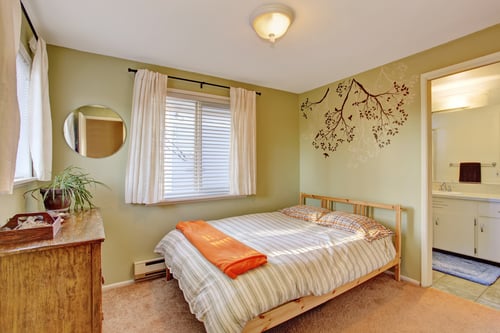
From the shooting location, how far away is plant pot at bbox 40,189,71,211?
178 centimetres

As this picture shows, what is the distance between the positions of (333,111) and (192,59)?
209 centimetres

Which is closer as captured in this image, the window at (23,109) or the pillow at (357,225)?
the window at (23,109)

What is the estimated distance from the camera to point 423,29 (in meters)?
2.16

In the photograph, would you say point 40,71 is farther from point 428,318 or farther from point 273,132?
point 428,318

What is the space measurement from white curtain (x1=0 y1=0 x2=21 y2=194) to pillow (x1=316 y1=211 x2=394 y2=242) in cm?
274

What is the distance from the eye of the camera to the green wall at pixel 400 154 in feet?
7.81

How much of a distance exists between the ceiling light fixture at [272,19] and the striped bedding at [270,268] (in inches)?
→ 70.7

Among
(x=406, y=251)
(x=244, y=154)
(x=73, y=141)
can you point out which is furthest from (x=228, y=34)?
(x=406, y=251)

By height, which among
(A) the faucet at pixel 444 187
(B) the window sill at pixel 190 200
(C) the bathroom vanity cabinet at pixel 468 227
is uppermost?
(A) the faucet at pixel 444 187

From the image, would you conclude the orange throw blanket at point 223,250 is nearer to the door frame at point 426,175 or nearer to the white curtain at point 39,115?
the white curtain at point 39,115

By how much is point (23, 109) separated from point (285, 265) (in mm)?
2351

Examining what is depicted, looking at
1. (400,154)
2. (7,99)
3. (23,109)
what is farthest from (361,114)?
(23,109)

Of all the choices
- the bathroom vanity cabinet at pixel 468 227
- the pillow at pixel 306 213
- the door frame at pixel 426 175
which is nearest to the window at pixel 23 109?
the pillow at pixel 306 213

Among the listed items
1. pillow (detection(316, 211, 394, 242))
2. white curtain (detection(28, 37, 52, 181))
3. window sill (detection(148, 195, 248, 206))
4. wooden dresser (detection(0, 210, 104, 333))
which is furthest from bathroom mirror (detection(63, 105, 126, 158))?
pillow (detection(316, 211, 394, 242))
